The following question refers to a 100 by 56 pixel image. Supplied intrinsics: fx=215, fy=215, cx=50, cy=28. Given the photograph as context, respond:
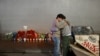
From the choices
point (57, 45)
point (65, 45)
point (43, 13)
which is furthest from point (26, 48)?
point (65, 45)

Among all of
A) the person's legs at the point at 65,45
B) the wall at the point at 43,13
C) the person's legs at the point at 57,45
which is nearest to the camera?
the person's legs at the point at 65,45

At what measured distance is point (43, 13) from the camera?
8312 mm

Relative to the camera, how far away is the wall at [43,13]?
8.24 m

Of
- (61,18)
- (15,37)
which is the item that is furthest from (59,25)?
(15,37)

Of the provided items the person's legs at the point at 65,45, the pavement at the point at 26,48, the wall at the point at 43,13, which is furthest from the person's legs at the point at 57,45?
the wall at the point at 43,13

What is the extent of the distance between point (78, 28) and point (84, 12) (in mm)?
691

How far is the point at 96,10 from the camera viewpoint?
8.30m

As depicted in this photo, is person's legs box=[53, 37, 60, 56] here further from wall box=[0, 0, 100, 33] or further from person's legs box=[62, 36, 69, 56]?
wall box=[0, 0, 100, 33]

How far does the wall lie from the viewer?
27.0 ft

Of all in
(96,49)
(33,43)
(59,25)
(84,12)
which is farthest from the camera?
(84,12)

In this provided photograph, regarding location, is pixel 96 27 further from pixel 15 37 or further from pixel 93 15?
pixel 15 37

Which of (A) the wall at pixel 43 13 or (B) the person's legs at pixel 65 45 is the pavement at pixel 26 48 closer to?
(A) the wall at pixel 43 13

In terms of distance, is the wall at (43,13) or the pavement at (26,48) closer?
the pavement at (26,48)

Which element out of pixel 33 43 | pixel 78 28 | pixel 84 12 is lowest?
pixel 33 43
